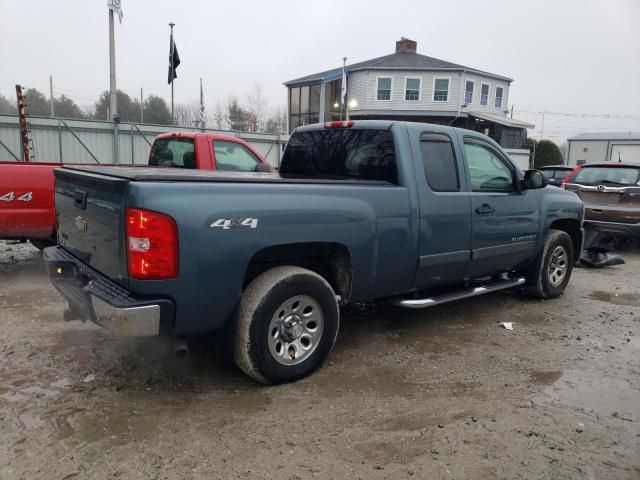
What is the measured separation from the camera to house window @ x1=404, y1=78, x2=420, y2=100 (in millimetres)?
33281

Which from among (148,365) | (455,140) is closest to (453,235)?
(455,140)

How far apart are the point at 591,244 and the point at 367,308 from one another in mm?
4946

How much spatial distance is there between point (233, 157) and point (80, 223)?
3.91 metres

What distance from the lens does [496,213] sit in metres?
4.97

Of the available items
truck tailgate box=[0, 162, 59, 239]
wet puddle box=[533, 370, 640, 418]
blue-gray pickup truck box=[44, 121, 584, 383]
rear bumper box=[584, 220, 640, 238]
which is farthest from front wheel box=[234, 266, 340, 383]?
rear bumper box=[584, 220, 640, 238]

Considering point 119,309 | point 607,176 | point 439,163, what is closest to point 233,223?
point 119,309

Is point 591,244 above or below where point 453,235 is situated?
below

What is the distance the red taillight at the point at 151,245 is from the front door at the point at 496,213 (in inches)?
113

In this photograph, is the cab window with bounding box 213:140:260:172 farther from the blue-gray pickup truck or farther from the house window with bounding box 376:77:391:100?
the house window with bounding box 376:77:391:100

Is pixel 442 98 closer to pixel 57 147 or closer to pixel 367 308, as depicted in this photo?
pixel 57 147

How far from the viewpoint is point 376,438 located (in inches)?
118

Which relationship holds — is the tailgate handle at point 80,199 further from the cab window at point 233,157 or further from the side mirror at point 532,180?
the side mirror at point 532,180

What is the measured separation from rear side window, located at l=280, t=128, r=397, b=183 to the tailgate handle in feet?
7.04

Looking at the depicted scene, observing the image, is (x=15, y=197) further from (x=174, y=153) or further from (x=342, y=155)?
(x=342, y=155)
